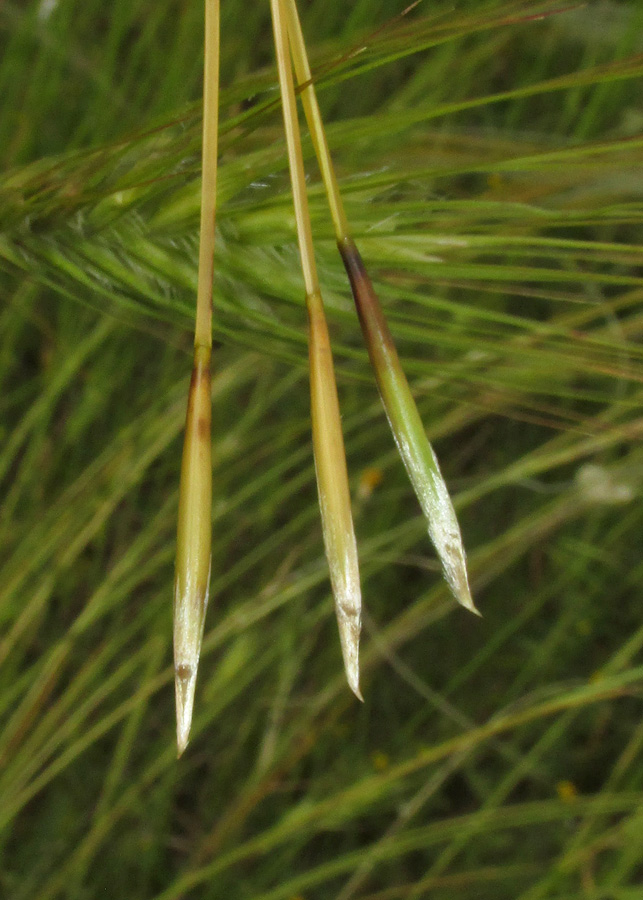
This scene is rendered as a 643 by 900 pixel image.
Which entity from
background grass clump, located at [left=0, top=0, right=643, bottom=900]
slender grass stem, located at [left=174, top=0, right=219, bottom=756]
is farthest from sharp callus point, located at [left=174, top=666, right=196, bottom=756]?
background grass clump, located at [left=0, top=0, right=643, bottom=900]

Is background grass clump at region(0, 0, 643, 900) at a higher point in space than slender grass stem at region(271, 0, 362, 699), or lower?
lower

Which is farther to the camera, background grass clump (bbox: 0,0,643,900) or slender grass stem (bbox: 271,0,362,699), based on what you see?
background grass clump (bbox: 0,0,643,900)

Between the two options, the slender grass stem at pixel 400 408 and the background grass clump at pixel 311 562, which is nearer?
the slender grass stem at pixel 400 408

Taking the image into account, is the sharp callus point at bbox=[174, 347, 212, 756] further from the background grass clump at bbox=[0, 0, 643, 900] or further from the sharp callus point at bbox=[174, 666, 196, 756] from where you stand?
the background grass clump at bbox=[0, 0, 643, 900]

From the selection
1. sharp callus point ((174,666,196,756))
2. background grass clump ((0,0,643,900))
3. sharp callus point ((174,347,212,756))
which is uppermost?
sharp callus point ((174,347,212,756))

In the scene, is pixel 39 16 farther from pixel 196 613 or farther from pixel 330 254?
pixel 196 613

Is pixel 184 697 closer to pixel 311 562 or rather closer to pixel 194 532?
pixel 194 532

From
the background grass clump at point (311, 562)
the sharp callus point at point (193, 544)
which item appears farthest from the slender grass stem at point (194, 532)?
the background grass clump at point (311, 562)

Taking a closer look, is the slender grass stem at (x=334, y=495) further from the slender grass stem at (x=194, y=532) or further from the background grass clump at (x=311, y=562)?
the background grass clump at (x=311, y=562)
